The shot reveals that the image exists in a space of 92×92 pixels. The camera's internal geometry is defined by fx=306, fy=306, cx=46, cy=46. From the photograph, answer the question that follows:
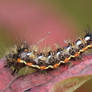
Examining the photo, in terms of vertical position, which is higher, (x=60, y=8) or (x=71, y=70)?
(x=60, y=8)

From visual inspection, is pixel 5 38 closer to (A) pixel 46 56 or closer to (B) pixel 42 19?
(B) pixel 42 19

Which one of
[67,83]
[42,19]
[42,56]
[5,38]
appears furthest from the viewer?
[42,19]

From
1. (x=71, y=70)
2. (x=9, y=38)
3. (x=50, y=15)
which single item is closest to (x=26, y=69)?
(x=71, y=70)

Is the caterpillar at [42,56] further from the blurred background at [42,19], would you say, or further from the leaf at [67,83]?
the blurred background at [42,19]

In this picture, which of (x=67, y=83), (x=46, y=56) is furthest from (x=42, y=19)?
(x=67, y=83)

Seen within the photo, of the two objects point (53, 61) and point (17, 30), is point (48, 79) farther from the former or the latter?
point (17, 30)

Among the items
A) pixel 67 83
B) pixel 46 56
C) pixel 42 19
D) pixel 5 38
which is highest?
pixel 42 19
